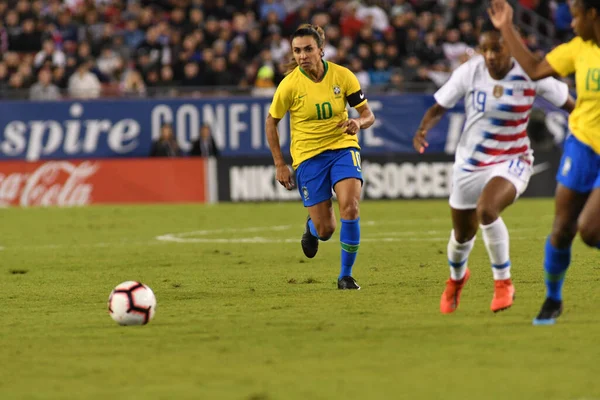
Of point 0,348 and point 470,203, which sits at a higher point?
point 470,203

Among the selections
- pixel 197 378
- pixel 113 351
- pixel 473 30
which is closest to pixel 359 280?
pixel 113 351

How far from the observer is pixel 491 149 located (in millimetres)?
8555

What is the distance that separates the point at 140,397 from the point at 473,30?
857 inches

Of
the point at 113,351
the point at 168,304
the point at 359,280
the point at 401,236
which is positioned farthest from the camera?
the point at 401,236

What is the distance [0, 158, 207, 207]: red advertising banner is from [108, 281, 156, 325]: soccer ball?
1534 cm

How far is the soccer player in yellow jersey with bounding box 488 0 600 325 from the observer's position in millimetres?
7238

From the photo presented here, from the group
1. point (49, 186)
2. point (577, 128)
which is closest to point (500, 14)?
point (577, 128)

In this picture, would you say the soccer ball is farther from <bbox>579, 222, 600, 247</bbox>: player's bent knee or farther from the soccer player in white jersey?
<bbox>579, 222, 600, 247</bbox>: player's bent knee

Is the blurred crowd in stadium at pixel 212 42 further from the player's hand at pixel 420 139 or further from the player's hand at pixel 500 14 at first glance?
the player's hand at pixel 500 14

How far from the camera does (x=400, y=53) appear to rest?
26.4 m

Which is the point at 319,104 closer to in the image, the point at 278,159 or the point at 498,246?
the point at 278,159

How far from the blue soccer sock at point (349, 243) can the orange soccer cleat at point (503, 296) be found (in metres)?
2.21

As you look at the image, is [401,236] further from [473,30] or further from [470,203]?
[473,30]

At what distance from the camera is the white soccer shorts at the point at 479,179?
849cm
